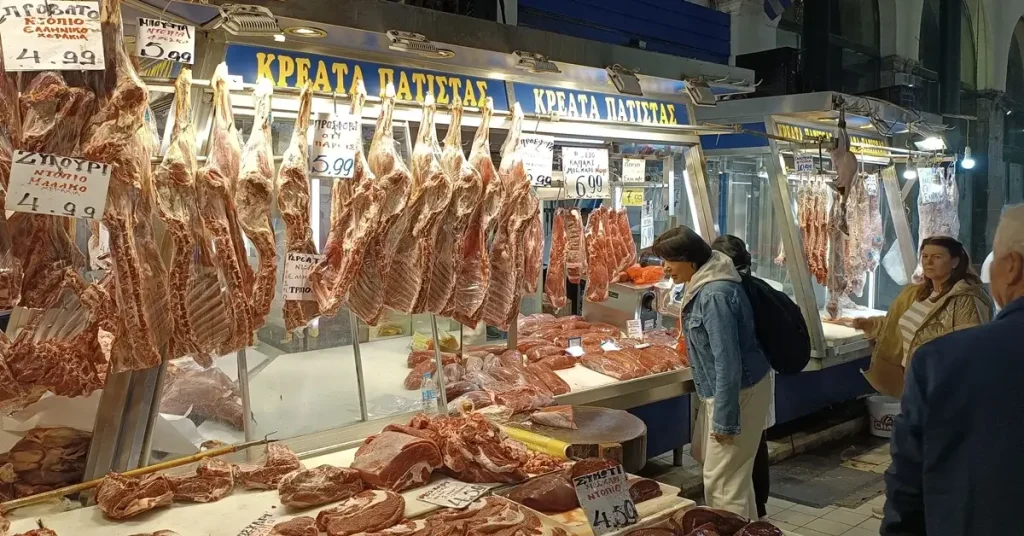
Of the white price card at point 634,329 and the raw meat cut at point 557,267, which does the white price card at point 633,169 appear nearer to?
the raw meat cut at point 557,267

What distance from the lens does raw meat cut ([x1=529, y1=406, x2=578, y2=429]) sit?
13.8 feet

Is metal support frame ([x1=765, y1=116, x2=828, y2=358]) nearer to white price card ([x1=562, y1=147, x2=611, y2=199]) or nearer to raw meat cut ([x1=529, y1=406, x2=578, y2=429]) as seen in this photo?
white price card ([x1=562, y1=147, x2=611, y2=199])

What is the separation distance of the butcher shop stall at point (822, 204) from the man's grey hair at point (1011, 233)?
4.81 metres

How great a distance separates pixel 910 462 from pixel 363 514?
2010mm

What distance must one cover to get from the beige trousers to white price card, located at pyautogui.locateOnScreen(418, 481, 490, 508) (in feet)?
7.19

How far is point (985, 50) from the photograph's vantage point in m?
14.9

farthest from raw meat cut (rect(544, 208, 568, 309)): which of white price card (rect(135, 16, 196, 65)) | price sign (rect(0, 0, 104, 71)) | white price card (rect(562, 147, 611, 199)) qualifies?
price sign (rect(0, 0, 104, 71))

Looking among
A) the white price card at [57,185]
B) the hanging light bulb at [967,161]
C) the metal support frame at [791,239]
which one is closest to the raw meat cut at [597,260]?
the metal support frame at [791,239]

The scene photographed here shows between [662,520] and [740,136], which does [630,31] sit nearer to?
[740,136]

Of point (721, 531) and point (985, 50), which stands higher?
point (985, 50)

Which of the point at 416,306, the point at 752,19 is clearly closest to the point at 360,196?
Answer: the point at 416,306

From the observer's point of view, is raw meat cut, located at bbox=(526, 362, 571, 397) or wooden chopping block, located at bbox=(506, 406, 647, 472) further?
raw meat cut, located at bbox=(526, 362, 571, 397)

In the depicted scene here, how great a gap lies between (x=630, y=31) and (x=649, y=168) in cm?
263

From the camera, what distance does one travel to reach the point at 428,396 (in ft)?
15.1
